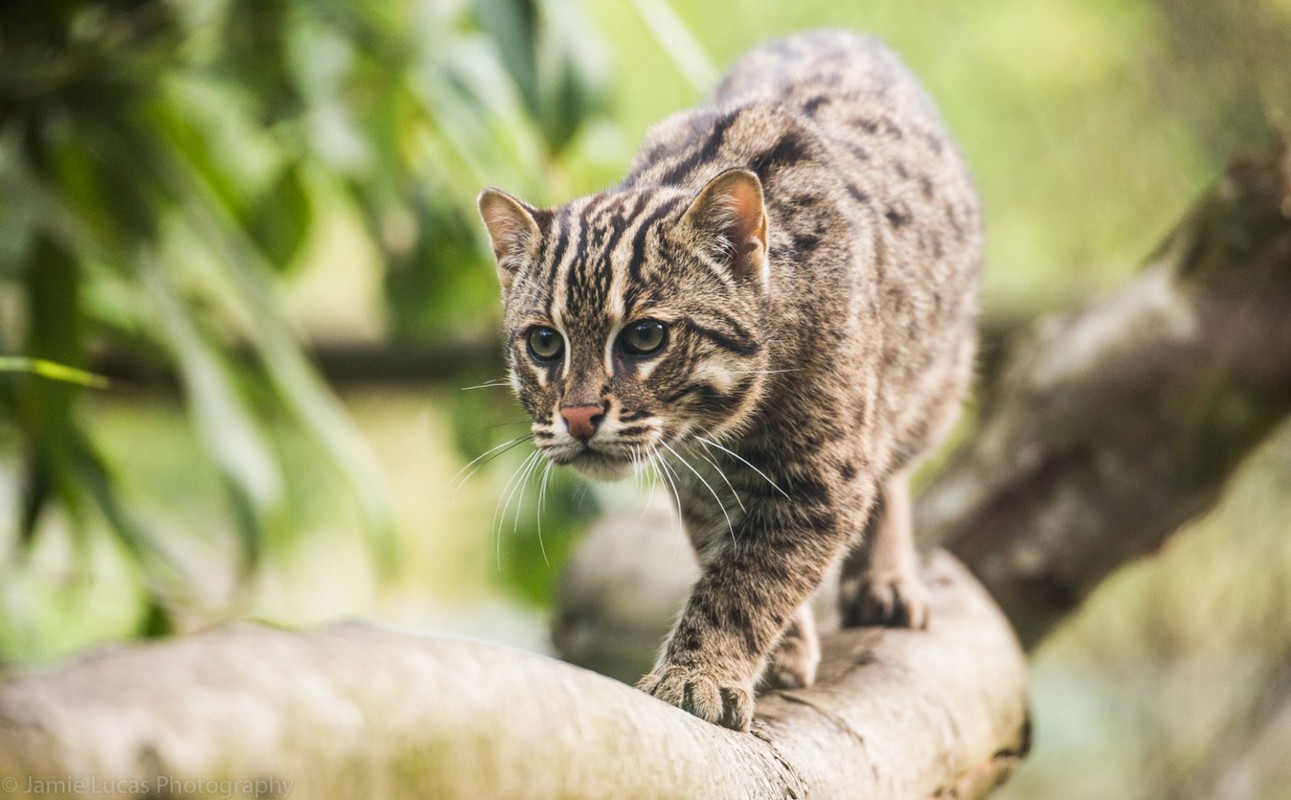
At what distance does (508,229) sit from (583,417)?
58 cm

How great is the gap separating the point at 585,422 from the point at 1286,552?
3.68 m

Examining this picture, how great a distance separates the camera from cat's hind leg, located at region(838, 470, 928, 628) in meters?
3.28

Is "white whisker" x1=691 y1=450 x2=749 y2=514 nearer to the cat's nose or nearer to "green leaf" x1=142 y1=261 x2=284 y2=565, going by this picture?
the cat's nose

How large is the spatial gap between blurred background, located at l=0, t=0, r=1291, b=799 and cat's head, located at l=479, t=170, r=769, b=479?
3.65 ft

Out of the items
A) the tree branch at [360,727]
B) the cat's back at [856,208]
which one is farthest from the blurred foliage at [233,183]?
the tree branch at [360,727]

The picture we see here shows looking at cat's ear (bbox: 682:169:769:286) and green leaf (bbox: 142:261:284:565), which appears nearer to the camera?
cat's ear (bbox: 682:169:769:286)

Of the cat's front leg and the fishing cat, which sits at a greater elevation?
the fishing cat

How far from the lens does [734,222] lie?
253cm

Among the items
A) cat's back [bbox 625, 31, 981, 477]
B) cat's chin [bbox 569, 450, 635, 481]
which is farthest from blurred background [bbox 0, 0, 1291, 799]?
cat's chin [bbox 569, 450, 635, 481]

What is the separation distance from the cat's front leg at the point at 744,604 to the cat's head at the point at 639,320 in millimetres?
265

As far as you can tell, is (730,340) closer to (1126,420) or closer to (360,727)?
(360,727)

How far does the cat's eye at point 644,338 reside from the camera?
245 centimetres

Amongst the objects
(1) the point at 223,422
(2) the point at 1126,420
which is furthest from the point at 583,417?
(2) the point at 1126,420

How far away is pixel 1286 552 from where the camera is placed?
494 cm
